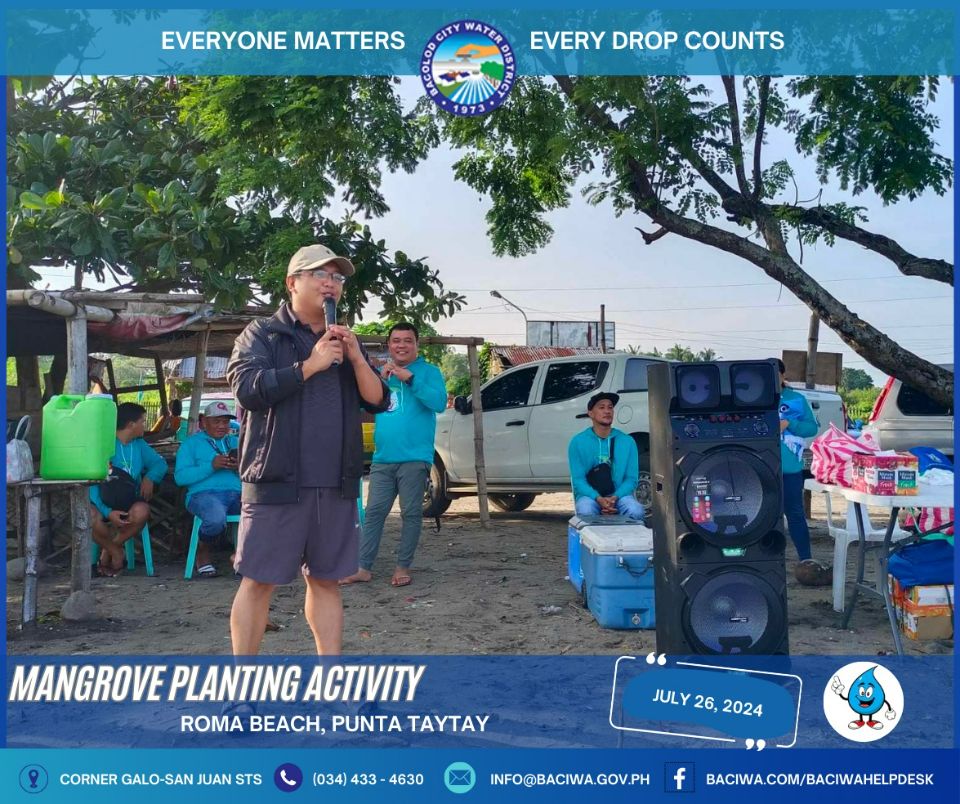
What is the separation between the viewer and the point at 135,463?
718 cm

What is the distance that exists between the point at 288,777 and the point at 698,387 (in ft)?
7.15

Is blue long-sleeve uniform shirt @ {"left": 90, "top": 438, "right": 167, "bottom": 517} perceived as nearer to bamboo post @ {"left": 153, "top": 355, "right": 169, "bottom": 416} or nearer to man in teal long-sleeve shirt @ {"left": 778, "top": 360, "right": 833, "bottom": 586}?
bamboo post @ {"left": 153, "top": 355, "right": 169, "bottom": 416}

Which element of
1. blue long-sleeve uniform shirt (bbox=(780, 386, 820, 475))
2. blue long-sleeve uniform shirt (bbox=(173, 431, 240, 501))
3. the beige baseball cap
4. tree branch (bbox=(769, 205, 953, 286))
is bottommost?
blue long-sleeve uniform shirt (bbox=(173, 431, 240, 501))

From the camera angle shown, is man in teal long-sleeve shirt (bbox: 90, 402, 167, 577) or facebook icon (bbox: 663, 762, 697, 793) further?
man in teal long-sleeve shirt (bbox: 90, 402, 167, 577)

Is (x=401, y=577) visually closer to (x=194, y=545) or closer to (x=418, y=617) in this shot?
(x=418, y=617)

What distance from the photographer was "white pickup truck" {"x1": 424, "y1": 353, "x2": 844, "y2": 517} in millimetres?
9570

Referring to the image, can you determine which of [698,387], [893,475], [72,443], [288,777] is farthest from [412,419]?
[288,777]

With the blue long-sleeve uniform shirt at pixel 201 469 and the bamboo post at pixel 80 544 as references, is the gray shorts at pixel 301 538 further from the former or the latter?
the blue long-sleeve uniform shirt at pixel 201 469

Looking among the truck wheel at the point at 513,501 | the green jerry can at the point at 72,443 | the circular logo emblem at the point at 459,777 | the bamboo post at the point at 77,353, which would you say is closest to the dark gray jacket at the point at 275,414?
the circular logo emblem at the point at 459,777

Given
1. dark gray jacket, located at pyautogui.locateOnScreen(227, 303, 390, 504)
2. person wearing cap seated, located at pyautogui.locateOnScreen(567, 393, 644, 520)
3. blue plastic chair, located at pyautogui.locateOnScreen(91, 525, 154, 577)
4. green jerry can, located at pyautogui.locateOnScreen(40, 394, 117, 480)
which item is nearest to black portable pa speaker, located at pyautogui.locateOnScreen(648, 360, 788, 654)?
dark gray jacket, located at pyautogui.locateOnScreen(227, 303, 390, 504)

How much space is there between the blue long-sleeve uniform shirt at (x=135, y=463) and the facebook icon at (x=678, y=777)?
16.7 feet

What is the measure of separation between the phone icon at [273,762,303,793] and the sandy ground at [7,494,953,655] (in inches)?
65.4

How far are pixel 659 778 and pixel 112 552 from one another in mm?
5043

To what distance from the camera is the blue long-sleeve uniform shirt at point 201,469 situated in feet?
22.5
